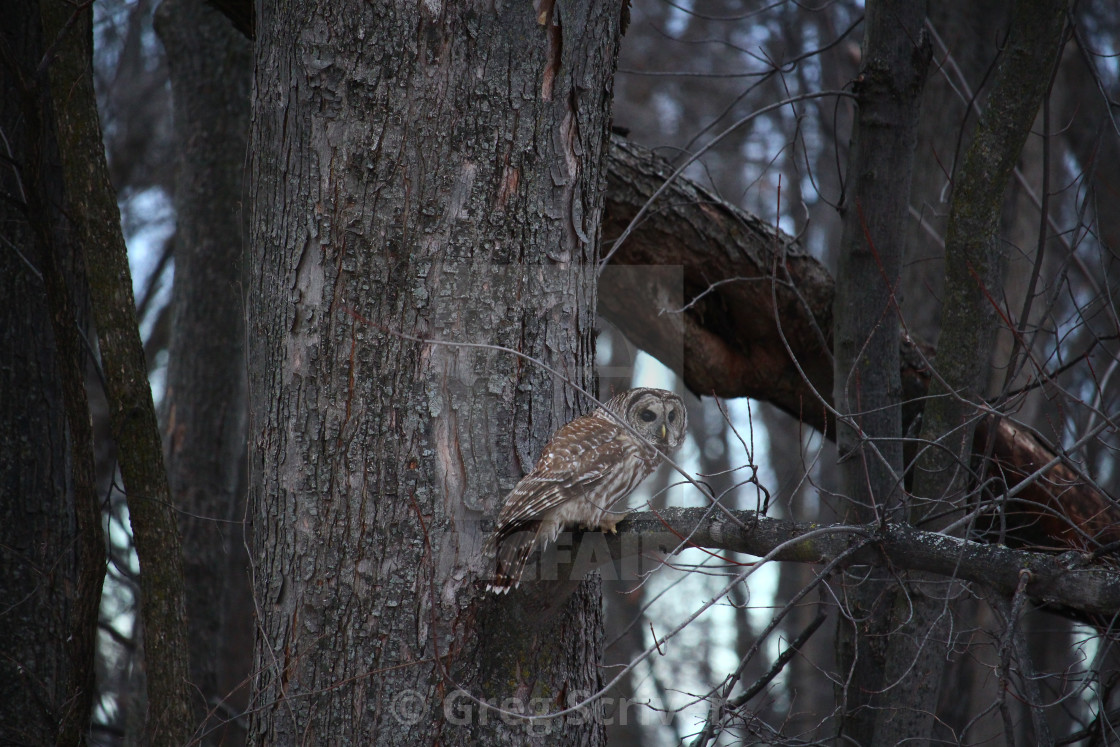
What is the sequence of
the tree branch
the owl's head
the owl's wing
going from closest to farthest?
1. the tree branch
2. the owl's wing
3. the owl's head

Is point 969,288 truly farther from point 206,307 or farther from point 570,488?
point 206,307

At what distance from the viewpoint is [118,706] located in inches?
298

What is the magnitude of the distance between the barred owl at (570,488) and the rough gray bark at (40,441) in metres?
1.83

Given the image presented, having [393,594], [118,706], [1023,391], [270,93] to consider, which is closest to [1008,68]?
[1023,391]

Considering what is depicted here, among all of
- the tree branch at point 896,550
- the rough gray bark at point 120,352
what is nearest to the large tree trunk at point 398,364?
the tree branch at point 896,550

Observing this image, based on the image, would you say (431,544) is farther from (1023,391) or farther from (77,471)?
(1023,391)

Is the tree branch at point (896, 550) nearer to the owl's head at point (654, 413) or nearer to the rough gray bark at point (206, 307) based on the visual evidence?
the owl's head at point (654, 413)

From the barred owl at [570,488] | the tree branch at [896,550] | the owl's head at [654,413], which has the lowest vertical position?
the tree branch at [896,550]

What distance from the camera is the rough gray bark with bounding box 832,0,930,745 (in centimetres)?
422

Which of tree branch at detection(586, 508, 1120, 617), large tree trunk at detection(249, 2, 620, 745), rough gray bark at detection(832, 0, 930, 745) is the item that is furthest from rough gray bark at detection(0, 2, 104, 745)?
rough gray bark at detection(832, 0, 930, 745)

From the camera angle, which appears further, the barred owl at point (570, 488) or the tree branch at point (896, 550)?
the barred owl at point (570, 488)

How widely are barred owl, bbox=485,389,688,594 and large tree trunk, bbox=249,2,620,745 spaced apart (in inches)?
4.1

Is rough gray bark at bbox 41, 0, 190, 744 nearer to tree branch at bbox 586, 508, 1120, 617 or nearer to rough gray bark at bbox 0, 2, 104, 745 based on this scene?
rough gray bark at bbox 0, 2, 104, 745

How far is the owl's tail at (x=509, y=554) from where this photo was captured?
2.85m
